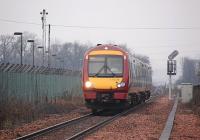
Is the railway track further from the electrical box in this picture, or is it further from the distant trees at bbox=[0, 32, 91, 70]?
the distant trees at bbox=[0, 32, 91, 70]

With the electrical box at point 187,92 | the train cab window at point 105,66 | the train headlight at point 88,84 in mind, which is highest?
the train cab window at point 105,66

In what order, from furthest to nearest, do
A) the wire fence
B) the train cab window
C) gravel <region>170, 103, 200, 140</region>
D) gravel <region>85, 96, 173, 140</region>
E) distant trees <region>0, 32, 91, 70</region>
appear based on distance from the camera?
distant trees <region>0, 32, 91, 70</region>
the train cab window
the wire fence
gravel <region>85, 96, 173, 140</region>
gravel <region>170, 103, 200, 140</region>

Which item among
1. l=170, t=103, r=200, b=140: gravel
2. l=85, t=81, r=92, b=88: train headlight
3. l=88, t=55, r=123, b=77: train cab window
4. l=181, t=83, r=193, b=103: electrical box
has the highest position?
l=88, t=55, r=123, b=77: train cab window

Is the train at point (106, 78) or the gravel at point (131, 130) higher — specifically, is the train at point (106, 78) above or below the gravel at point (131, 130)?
above

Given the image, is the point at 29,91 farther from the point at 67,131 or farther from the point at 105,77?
the point at 67,131

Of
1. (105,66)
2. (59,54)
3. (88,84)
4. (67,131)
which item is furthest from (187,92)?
(59,54)

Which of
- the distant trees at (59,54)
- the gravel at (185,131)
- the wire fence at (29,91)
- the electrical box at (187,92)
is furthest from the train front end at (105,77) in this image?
the distant trees at (59,54)

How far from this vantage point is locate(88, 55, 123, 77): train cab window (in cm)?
2423

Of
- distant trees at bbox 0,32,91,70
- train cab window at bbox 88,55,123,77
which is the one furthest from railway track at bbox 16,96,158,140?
distant trees at bbox 0,32,91,70

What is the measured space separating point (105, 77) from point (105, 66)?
0.66 m

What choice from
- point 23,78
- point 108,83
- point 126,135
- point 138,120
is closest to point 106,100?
point 108,83

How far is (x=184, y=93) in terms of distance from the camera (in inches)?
1428

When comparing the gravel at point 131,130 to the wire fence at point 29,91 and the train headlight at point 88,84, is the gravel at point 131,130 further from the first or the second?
the wire fence at point 29,91

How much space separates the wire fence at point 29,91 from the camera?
69.6 ft
